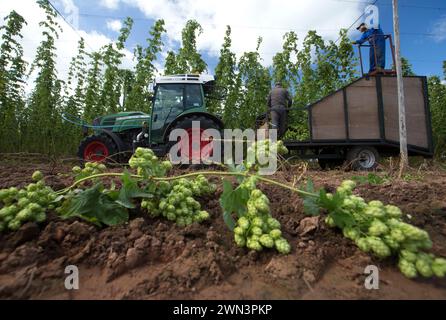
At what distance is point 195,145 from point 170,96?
1461 mm

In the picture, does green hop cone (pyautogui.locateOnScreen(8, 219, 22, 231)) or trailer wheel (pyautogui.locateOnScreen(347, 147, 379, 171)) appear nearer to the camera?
green hop cone (pyautogui.locateOnScreen(8, 219, 22, 231))

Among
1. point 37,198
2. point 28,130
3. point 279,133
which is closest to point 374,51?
point 279,133

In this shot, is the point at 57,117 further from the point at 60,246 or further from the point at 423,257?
the point at 423,257

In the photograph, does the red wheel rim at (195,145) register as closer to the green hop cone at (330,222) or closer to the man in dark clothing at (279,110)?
the man in dark clothing at (279,110)

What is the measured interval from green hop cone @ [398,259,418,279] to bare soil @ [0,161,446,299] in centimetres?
6

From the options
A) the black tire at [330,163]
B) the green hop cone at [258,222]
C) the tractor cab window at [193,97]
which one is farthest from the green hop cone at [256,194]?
the black tire at [330,163]

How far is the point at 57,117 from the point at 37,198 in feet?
33.3

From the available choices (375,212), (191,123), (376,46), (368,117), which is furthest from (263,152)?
(376,46)

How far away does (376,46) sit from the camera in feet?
22.6

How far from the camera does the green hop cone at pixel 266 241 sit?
3.56ft

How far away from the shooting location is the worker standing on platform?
6852 millimetres

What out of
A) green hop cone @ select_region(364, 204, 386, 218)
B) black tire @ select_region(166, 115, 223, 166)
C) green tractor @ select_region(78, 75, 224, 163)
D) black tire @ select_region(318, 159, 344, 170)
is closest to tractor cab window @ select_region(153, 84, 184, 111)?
green tractor @ select_region(78, 75, 224, 163)

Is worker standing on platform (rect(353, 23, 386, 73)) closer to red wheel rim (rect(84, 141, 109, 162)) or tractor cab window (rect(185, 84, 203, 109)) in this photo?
tractor cab window (rect(185, 84, 203, 109))
